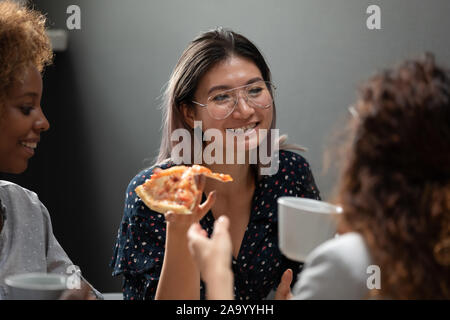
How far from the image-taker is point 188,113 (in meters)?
1.85

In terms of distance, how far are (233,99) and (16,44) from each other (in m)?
0.67

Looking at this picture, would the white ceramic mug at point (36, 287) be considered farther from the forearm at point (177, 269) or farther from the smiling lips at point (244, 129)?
the smiling lips at point (244, 129)

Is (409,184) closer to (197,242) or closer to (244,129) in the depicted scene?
(197,242)

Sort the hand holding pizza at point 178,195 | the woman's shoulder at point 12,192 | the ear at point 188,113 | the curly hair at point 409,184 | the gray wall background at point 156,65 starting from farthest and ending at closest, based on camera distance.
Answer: the gray wall background at point 156,65 < the ear at point 188,113 < the woman's shoulder at point 12,192 < the hand holding pizza at point 178,195 < the curly hair at point 409,184

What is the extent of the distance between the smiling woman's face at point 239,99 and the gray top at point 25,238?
1.92 ft

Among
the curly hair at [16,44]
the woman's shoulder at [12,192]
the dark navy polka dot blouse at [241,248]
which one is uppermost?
the curly hair at [16,44]

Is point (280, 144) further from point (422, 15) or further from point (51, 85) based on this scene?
point (51, 85)

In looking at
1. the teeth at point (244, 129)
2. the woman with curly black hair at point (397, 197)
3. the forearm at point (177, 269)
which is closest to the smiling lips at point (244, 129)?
the teeth at point (244, 129)

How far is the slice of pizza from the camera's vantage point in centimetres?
126

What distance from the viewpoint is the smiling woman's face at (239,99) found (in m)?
1.69

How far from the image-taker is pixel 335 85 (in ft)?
8.72

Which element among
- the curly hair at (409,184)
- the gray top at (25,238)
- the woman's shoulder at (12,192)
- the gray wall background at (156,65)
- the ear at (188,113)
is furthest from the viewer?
the gray wall background at (156,65)

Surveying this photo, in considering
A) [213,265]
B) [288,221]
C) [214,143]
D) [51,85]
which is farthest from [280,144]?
[51,85]

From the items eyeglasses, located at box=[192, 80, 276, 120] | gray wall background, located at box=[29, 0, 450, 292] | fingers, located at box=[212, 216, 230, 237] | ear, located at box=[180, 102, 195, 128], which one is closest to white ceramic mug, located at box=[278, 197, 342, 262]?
fingers, located at box=[212, 216, 230, 237]
